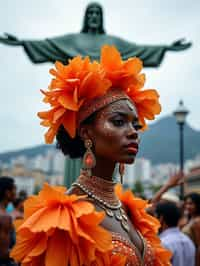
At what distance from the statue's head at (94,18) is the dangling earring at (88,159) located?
5.24 m

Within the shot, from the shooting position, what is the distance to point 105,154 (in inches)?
77.1

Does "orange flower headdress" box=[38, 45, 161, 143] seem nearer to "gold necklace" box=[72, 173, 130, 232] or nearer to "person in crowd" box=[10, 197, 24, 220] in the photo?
"gold necklace" box=[72, 173, 130, 232]

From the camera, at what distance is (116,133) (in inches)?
75.4

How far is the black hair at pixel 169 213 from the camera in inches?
157

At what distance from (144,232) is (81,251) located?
0.69 meters

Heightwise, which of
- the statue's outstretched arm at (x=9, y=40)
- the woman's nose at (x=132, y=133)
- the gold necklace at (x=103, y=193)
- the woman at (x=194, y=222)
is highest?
the statue's outstretched arm at (x=9, y=40)

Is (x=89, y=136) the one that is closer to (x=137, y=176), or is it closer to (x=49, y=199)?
(x=49, y=199)

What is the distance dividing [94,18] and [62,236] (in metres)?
5.79

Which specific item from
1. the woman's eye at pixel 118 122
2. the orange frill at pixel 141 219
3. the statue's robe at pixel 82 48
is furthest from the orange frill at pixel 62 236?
the statue's robe at pixel 82 48

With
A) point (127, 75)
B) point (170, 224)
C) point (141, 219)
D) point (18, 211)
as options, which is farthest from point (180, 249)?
point (18, 211)

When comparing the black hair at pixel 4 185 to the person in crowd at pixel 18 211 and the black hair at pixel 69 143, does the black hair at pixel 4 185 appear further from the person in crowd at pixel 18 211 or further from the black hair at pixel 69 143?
the black hair at pixel 69 143

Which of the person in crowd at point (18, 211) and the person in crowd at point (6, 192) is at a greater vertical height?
the person in crowd at point (6, 192)

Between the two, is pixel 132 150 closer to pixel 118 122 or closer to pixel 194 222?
pixel 118 122

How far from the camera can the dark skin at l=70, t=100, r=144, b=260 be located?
1916mm
